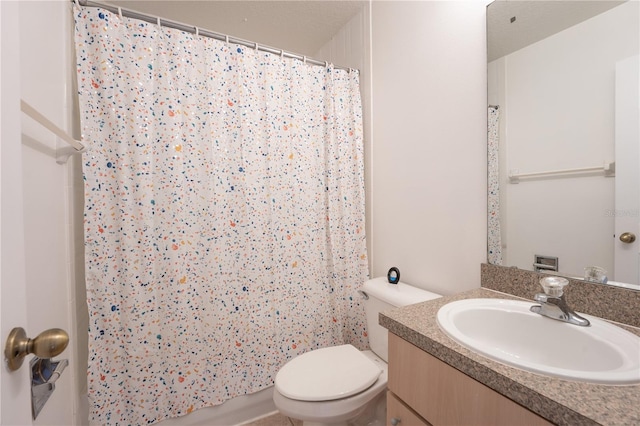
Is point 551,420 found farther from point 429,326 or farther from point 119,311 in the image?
point 119,311

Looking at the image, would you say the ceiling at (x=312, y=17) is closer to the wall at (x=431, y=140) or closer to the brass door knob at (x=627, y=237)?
the wall at (x=431, y=140)

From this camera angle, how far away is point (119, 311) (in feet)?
4.01

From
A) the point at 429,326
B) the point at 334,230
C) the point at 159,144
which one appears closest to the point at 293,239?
the point at 334,230

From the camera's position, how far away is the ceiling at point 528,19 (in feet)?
2.83

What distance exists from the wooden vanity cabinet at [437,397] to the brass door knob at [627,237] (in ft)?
2.15

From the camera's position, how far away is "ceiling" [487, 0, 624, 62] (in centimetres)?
86

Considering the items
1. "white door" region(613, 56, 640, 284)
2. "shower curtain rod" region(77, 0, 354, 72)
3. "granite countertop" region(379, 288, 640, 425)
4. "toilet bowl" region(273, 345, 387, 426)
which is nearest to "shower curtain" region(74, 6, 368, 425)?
"shower curtain rod" region(77, 0, 354, 72)

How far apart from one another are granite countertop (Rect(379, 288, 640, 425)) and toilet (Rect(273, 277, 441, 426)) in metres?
0.55

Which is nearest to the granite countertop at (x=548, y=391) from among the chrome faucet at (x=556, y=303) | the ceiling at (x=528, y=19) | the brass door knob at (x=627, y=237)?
the chrome faucet at (x=556, y=303)

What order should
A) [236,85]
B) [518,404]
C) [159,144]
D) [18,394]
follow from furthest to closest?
[236,85] → [159,144] → [518,404] → [18,394]

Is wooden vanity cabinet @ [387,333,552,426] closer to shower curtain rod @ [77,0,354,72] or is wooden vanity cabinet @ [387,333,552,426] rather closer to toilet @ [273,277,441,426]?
toilet @ [273,277,441,426]

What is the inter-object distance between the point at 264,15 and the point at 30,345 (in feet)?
6.53

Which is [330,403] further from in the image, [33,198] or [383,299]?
[33,198]

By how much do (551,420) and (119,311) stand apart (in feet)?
5.00
